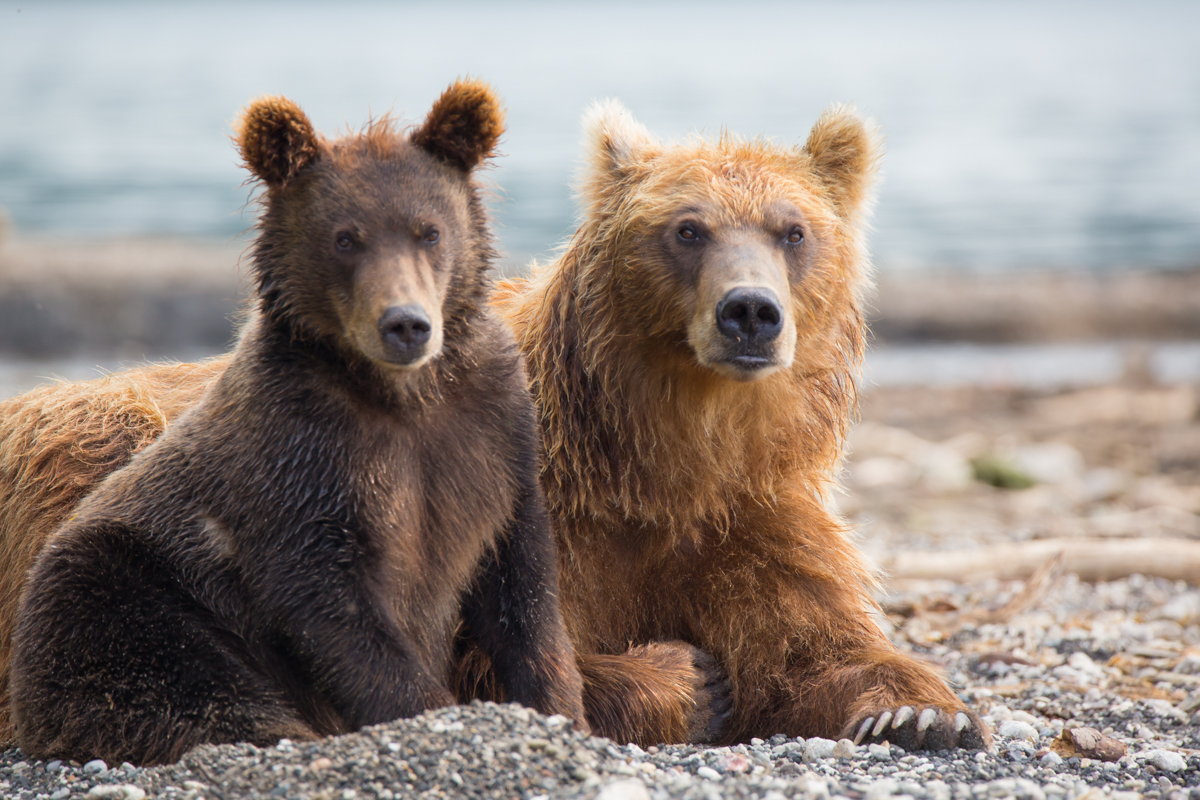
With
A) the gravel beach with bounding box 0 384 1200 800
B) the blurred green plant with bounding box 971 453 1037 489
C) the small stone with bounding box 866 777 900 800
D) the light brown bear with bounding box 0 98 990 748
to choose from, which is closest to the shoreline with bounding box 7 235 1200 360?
the blurred green plant with bounding box 971 453 1037 489

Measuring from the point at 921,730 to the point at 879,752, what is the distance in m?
0.25

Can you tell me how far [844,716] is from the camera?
4.70 metres

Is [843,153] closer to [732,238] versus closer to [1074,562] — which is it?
[732,238]

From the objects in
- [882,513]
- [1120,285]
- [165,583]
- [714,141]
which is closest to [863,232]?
[714,141]

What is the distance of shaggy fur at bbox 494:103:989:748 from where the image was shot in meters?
4.85

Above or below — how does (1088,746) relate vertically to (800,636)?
below

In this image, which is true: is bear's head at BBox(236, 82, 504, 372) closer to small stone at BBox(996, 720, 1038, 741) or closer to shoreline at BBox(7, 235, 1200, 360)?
small stone at BBox(996, 720, 1038, 741)

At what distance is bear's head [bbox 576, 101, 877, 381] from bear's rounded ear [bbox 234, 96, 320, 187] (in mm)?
1552

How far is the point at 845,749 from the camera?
4.42 m

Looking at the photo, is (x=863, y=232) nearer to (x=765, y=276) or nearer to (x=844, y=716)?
(x=765, y=276)

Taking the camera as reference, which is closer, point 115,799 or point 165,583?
point 115,799

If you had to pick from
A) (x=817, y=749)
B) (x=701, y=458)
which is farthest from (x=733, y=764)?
(x=701, y=458)

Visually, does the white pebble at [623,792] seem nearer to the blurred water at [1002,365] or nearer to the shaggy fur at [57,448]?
the shaggy fur at [57,448]

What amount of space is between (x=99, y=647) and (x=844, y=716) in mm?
2773
